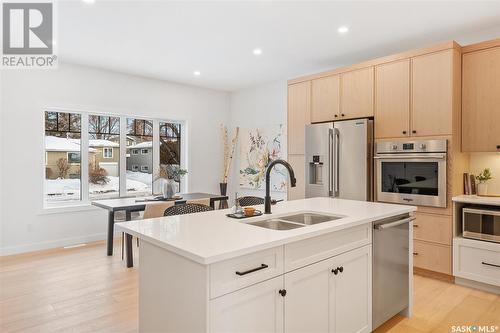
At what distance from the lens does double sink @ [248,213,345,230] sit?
2.21 metres

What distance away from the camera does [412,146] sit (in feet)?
11.7

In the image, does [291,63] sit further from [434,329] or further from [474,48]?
[434,329]

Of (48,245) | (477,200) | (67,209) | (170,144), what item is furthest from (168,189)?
(477,200)

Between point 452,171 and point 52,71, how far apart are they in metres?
5.28

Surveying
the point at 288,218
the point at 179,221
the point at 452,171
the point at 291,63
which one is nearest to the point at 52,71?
the point at 291,63

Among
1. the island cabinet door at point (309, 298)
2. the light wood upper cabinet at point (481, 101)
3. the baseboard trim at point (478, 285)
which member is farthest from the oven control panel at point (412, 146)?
the island cabinet door at point (309, 298)

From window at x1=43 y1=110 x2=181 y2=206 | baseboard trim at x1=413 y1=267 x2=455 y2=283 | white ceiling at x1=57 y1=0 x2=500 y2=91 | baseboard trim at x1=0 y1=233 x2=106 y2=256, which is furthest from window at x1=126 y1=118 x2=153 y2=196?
baseboard trim at x1=413 y1=267 x2=455 y2=283

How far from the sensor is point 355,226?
6.88 ft

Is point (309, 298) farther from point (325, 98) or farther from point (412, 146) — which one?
point (325, 98)

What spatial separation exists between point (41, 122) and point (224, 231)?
13.3 ft

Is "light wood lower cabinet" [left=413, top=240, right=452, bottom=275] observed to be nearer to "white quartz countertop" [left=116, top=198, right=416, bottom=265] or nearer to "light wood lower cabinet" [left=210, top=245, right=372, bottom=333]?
"white quartz countertop" [left=116, top=198, right=416, bottom=265]

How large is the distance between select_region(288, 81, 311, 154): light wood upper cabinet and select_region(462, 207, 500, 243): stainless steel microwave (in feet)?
7.03

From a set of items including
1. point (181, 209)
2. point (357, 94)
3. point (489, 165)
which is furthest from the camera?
point (357, 94)

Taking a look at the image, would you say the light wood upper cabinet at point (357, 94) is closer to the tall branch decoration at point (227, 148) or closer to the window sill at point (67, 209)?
the tall branch decoration at point (227, 148)
